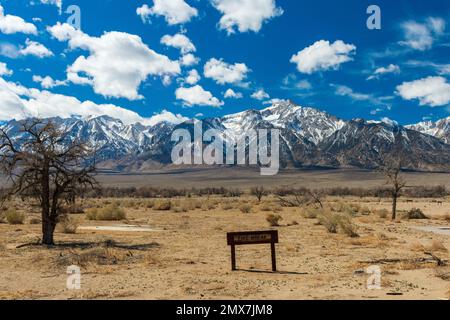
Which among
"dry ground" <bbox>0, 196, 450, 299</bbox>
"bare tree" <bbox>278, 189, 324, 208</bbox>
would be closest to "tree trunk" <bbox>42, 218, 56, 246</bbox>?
"dry ground" <bbox>0, 196, 450, 299</bbox>

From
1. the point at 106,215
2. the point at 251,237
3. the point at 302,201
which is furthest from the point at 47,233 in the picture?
the point at 302,201

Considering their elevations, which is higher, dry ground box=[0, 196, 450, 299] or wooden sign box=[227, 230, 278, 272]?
wooden sign box=[227, 230, 278, 272]

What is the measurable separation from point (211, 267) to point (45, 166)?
29.1 feet

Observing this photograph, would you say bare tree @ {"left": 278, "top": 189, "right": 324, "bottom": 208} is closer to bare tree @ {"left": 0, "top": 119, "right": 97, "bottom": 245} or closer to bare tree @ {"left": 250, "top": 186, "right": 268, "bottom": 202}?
bare tree @ {"left": 250, "top": 186, "right": 268, "bottom": 202}

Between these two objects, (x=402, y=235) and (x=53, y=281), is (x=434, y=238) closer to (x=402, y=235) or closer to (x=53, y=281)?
(x=402, y=235)

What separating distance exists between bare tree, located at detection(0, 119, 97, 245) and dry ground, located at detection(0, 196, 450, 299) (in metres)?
1.86

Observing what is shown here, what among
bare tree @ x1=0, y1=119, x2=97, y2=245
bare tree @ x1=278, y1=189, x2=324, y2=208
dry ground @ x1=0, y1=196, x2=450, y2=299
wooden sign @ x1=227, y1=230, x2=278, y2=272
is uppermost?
bare tree @ x1=0, y1=119, x2=97, y2=245

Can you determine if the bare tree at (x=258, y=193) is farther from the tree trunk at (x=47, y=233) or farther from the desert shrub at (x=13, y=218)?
the tree trunk at (x=47, y=233)

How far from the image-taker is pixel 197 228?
1260 inches

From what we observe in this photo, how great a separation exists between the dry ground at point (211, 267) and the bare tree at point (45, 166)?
186cm

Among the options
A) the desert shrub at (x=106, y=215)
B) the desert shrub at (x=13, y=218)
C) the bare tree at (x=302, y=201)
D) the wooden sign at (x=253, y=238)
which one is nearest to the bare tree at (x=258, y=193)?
the bare tree at (x=302, y=201)

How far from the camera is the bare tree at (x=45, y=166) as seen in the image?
2152cm

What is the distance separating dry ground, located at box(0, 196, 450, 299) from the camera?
1262 cm

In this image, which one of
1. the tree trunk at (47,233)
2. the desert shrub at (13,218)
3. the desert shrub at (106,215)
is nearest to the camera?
the tree trunk at (47,233)
